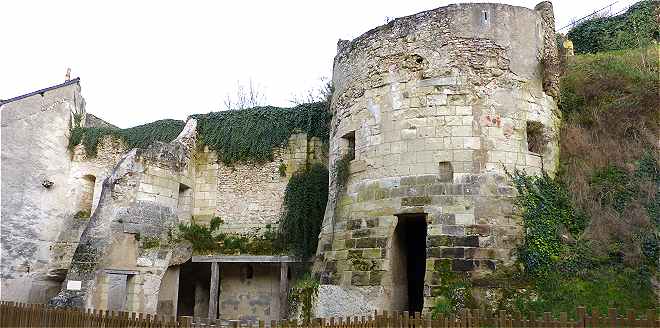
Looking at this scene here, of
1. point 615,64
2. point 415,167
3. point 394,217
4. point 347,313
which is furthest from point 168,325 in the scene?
point 615,64

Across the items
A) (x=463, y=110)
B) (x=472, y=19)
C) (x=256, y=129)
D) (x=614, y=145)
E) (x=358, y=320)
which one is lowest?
(x=358, y=320)

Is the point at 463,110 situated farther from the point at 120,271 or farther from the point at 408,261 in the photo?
the point at 120,271

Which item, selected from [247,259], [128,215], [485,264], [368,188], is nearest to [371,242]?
[368,188]

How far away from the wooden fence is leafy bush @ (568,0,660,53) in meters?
10.5

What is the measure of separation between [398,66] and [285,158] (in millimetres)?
5649

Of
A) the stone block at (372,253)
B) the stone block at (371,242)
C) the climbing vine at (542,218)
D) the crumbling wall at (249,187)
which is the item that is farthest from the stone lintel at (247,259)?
the climbing vine at (542,218)

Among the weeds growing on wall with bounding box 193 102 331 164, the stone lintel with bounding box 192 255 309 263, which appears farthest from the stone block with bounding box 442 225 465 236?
the weeds growing on wall with bounding box 193 102 331 164

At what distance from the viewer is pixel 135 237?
1335 cm

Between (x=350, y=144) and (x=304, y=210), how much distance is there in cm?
304

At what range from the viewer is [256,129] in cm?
1589

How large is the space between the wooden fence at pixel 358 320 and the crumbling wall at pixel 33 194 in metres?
6.67

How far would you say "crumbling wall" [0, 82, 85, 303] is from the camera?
1541 cm

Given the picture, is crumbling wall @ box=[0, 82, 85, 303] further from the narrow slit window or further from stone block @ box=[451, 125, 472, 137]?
stone block @ box=[451, 125, 472, 137]

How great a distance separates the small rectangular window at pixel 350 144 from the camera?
1114 cm
